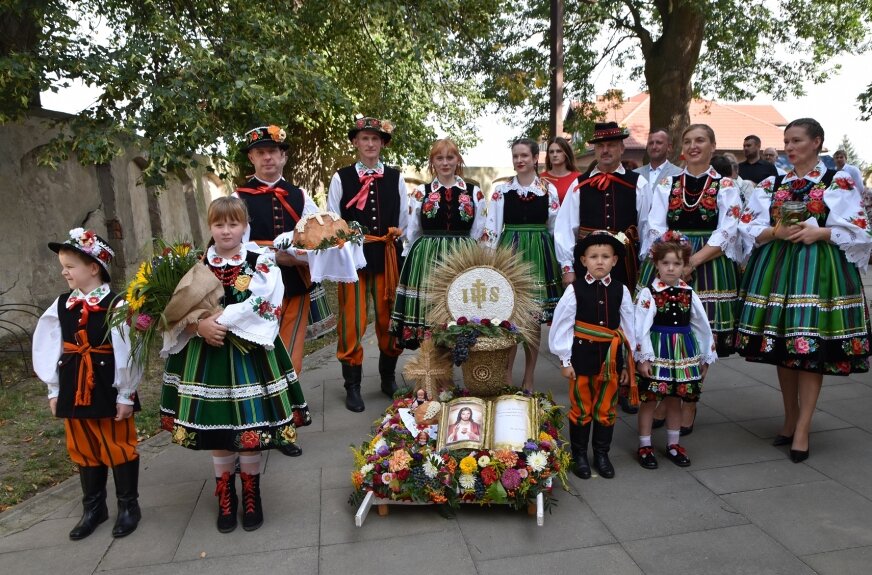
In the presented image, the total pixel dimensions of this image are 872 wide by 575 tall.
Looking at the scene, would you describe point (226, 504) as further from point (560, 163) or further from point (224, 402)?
point (560, 163)

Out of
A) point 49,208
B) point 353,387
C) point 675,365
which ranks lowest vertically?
point 353,387

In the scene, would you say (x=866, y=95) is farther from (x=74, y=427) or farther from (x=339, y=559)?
(x=74, y=427)

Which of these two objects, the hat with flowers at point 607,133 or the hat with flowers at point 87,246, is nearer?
the hat with flowers at point 87,246

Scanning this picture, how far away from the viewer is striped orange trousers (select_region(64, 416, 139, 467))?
306 cm

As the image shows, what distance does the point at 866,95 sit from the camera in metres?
7.90

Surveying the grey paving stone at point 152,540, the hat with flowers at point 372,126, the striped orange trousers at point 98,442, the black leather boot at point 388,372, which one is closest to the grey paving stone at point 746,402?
the black leather boot at point 388,372

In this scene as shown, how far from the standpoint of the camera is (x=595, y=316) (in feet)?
11.4

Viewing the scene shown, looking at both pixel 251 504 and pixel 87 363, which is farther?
pixel 251 504

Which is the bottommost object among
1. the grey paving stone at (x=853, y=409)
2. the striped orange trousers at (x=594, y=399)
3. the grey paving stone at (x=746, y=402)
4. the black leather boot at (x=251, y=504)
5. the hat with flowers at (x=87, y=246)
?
the grey paving stone at (x=746, y=402)

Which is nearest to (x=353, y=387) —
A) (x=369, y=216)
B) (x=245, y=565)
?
(x=369, y=216)

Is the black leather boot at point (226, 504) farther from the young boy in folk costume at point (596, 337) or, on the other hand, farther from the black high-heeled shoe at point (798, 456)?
the black high-heeled shoe at point (798, 456)

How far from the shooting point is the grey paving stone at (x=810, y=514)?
282cm

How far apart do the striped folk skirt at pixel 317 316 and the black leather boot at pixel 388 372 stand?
70 cm

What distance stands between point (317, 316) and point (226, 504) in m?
1.63
